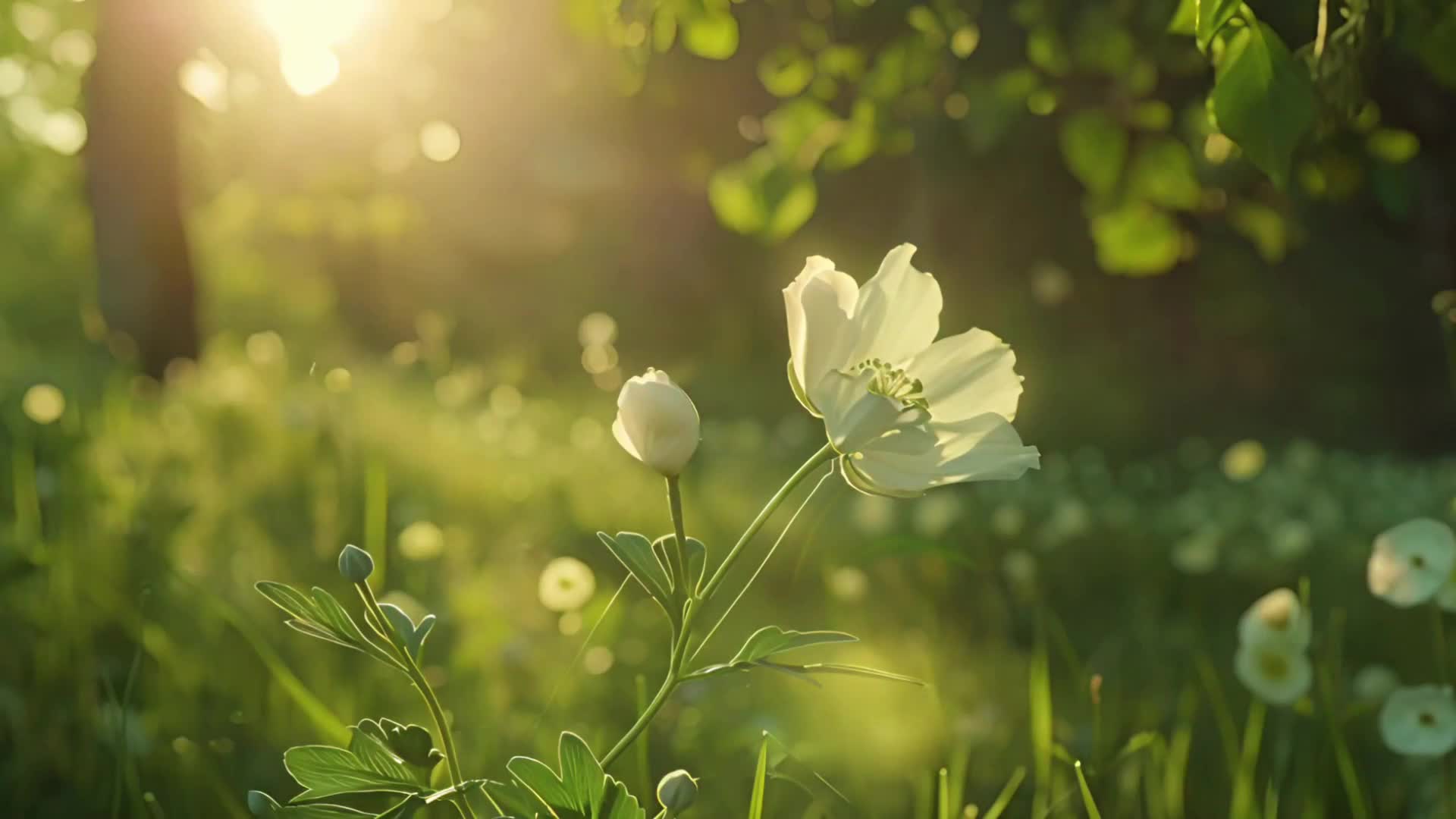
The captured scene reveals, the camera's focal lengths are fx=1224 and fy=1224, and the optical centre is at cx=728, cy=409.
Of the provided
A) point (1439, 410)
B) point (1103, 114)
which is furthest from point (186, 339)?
point (1439, 410)

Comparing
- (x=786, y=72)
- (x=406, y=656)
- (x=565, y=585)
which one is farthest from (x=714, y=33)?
(x=406, y=656)

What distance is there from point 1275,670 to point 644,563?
1.22 meters

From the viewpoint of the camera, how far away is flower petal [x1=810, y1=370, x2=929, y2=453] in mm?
760

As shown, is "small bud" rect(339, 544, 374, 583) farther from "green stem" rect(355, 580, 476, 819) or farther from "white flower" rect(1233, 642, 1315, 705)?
"white flower" rect(1233, 642, 1315, 705)

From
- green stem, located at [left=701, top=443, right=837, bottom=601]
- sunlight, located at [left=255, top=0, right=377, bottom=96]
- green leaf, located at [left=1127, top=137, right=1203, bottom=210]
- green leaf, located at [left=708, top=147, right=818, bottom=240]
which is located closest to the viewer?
green stem, located at [left=701, top=443, right=837, bottom=601]

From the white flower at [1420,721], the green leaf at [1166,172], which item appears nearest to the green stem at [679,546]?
the white flower at [1420,721]

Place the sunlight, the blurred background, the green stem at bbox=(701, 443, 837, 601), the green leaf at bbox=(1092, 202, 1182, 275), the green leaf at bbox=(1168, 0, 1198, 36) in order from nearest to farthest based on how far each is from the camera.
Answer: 1. the green stem at bbox=(701, 443, 837, 601)
2. the green leaf at bbox=(1168, 0, 1198, 36)
3. the blurred background
4. the green leaf at bbox=(1092, 202, 1182, 275)
5. the sunlight

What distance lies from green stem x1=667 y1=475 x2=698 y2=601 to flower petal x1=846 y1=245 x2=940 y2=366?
17cm

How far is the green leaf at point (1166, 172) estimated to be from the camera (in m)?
2.62

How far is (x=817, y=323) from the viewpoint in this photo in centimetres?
81

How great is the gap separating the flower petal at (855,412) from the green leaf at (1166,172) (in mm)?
2076

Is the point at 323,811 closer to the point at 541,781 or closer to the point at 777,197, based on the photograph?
the point at 541,781

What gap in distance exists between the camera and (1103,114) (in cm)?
247

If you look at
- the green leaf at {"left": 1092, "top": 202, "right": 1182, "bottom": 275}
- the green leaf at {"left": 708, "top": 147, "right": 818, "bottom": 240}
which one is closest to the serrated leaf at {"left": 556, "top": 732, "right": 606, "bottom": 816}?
the green leaf at {"left": 708, "top": 147, "right": 818, "bottom": 240}
